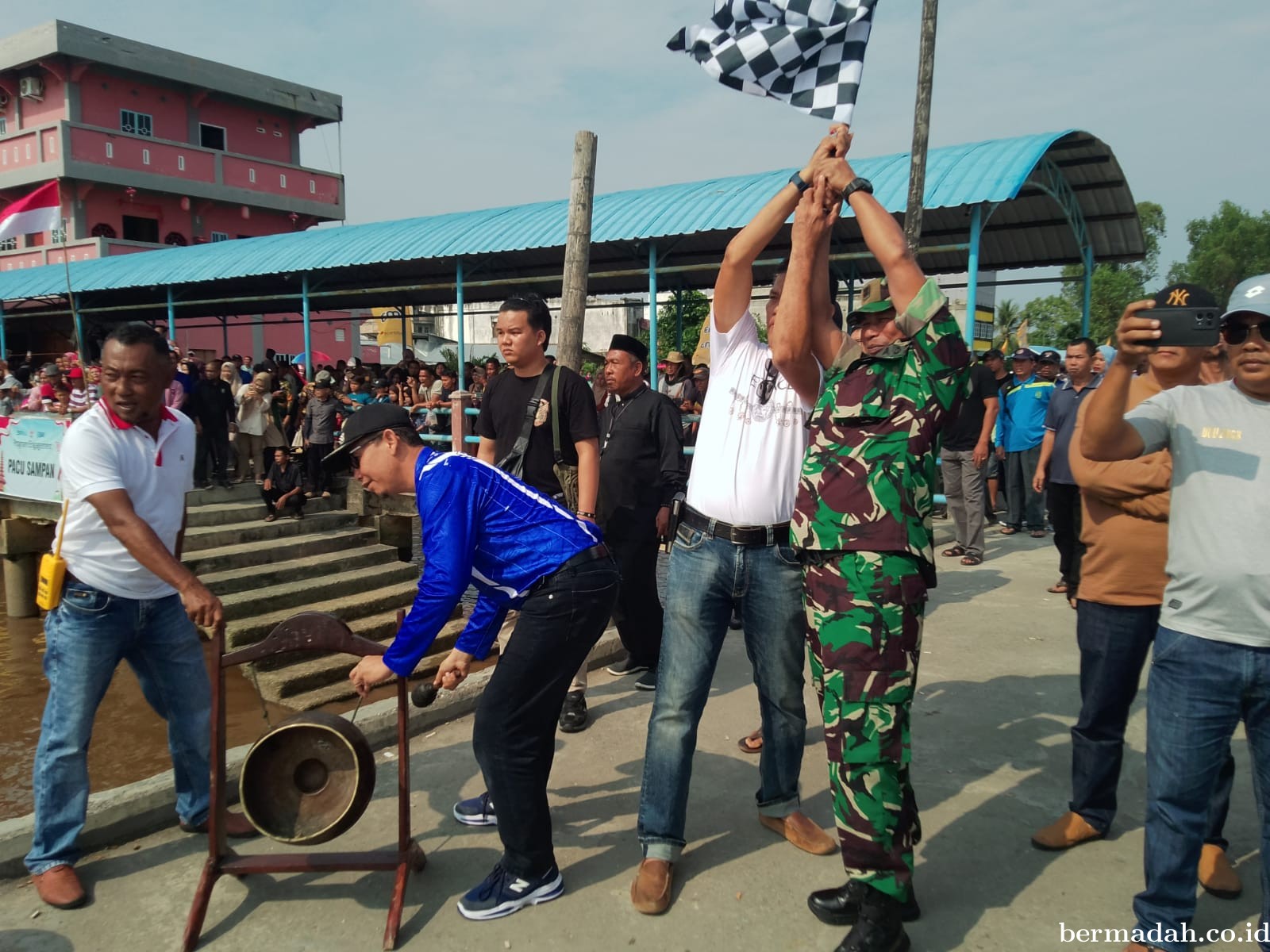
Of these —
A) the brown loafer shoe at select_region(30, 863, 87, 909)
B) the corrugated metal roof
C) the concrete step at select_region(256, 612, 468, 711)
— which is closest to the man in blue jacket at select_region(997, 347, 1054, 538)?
the corrugated metal roof

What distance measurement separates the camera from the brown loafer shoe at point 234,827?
3.30 meters

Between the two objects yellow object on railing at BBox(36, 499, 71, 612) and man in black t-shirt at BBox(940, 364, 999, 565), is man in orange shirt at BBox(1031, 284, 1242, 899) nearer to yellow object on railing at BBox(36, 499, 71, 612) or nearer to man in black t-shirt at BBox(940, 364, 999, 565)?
yellow object on railing at BBox(36, 499, 71, 612)

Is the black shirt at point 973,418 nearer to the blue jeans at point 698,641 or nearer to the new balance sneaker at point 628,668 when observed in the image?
the new balance sneaker at point 628,668

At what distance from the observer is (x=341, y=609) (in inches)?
313

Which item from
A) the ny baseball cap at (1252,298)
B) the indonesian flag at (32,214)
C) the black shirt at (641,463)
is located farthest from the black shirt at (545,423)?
the indonesian flag at (32,214)

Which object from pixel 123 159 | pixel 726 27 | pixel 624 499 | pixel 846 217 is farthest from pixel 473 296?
pixel 123 159

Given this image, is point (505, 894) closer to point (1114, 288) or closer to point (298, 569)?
point (298, 569)

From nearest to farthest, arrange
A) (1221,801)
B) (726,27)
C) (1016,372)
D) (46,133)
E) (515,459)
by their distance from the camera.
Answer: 1. (1221,801)
2. (726,27)
3. (515,459)
4. (1016,372)
5. (46,133)

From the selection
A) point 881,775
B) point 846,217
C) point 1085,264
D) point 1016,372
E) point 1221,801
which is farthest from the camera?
point 1085,264

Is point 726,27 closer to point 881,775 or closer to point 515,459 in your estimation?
point 515,459

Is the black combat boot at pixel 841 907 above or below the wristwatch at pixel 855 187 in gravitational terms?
below

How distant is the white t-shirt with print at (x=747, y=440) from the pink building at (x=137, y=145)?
90.5ft

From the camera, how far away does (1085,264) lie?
12508 mm

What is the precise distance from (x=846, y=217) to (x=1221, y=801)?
9.92 metres
